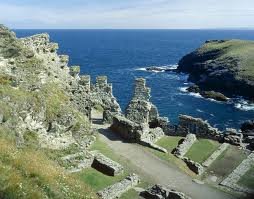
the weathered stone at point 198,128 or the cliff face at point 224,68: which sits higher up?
the weathered stone at point 198,128

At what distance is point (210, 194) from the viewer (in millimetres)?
32656

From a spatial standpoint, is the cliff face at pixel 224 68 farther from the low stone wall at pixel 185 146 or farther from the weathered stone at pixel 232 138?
the low stone wall at pixel 185 146

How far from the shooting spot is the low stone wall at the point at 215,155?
1526 inches

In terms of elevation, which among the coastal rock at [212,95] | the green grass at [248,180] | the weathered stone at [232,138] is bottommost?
the coastal rock at [212,95]

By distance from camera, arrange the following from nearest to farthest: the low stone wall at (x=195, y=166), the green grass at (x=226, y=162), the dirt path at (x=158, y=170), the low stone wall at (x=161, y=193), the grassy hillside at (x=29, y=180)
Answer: the grassy hillside at (x=29, y=180)
the low stone wall at (x=161, y=193)
the dirt path at (x=158, y=170)
the low stone wall at (x=195, y=166)
the green grass at (x=226, y=162)

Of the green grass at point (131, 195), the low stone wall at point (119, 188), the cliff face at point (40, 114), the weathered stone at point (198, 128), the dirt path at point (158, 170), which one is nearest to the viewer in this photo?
the cliff face at point (40, 114)

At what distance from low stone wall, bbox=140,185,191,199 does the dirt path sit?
7.60 ft

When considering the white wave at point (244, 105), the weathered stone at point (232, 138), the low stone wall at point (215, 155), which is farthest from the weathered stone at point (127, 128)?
the white wave at point (244, 105)

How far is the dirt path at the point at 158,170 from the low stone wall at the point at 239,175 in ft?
5.28

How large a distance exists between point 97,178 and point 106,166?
4.91ft

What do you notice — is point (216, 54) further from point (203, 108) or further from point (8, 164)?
point (8, 164)

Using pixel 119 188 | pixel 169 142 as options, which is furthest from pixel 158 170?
pixel 169 142

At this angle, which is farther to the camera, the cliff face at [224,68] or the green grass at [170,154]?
the cliff face at [224,68]

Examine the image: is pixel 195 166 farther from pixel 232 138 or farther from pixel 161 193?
pixel 232 138
